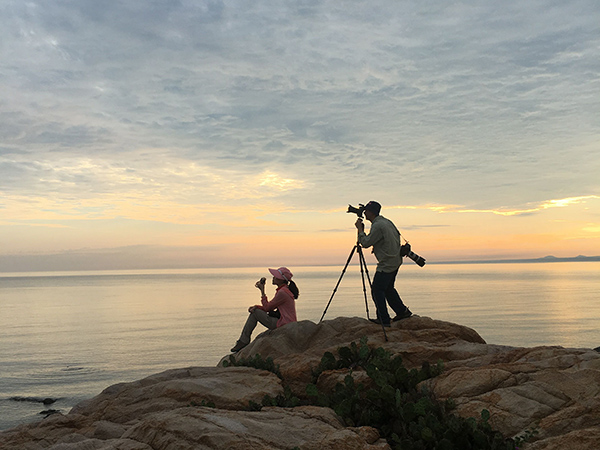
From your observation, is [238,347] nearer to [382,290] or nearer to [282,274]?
[282,274]

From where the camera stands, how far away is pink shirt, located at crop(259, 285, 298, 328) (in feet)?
50.9

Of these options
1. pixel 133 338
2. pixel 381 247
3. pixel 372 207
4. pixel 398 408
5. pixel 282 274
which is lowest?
pixel 133 338

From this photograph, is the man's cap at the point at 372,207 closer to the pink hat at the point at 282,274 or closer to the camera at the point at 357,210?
the camera at the point at 357,210

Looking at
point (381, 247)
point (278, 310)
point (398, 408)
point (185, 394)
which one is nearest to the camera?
point (398, 408)

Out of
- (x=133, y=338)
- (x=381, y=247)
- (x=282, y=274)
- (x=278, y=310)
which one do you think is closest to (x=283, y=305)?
(x=278, y=310)

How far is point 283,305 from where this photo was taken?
622 inches

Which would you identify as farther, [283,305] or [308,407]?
[283,305]

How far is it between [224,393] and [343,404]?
2569 mm

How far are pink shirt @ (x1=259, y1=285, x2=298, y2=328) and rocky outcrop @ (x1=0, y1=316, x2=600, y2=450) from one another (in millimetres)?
2611

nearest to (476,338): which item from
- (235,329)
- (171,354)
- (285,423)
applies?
(285,423)

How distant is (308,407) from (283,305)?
8.06m

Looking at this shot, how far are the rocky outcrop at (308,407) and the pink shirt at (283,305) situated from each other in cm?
261

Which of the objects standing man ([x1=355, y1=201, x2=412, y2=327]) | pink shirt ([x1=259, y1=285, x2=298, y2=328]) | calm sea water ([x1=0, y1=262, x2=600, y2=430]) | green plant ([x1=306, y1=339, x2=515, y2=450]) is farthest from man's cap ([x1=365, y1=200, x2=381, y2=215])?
calm sea water ([x1=0, y1=262, x2=600, y2=430])

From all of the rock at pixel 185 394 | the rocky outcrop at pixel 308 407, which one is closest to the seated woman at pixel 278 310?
the rocky outcrop at pixel 308 407
